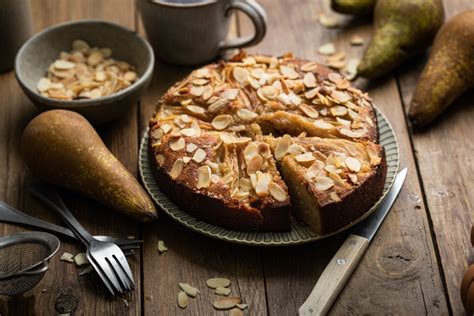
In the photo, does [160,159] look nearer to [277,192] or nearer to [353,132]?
[277,192]

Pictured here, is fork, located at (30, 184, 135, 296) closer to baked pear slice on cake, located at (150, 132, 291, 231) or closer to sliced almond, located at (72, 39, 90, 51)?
baked pear slice on cake, located at (150, 132, 291, 231)

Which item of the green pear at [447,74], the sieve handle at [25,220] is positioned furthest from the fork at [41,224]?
the green pear at [447,74]

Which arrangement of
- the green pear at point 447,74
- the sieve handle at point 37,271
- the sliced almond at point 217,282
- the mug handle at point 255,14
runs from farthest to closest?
the mug handle at point 255,14 → the green pear at point 447,74 → the sliced almond at point 217,282 → the sieve handle at point 37,271

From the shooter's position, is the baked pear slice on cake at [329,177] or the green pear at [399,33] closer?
the baked pear slice on cake at [329,177]

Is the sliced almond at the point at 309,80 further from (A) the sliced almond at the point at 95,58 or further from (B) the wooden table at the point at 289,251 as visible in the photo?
(A) the sliced almond at the point at 95,58

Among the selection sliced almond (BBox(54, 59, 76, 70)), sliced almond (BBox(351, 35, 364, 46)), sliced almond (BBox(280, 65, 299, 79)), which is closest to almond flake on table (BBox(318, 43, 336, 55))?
sliced almond (BBox(351, 35, 364, 46))

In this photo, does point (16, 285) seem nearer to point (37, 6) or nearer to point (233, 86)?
point (233, 86)

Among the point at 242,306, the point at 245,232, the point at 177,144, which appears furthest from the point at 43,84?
the point at 242,306

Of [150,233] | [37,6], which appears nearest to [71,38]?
[37,6]
